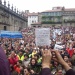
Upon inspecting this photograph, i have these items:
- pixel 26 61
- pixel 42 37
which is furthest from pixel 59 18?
pixel 42 37

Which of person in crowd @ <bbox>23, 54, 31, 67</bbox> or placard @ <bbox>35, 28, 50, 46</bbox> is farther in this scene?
person in crowd @ <bbox>23, 54, 31, 67</bbox>

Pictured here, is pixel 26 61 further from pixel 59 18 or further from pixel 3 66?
pixel 59 18

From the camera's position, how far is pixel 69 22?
365 ft

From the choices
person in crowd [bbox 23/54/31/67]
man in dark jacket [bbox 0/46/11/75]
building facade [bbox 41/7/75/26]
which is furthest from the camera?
building facade [bbox 41/7/75/26]

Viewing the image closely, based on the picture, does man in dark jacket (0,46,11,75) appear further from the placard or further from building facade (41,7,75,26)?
building facade (41,7,75,26)

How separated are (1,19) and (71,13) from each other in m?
60.5

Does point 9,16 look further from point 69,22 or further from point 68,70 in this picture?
point 68,70

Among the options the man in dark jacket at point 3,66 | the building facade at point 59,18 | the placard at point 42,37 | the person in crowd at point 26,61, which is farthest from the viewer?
the building facade at point 59,18

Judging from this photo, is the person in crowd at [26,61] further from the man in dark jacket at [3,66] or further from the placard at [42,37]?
the man in dark jacket at [3,66]

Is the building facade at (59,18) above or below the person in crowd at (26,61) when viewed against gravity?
above

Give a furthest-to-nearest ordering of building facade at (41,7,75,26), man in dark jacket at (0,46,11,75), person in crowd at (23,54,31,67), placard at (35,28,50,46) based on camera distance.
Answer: building facade at (41,7,75,26), person in crowd at (23,54,31,67), placard at (35,28,50,46), man in dark jacket at (0,46,11,75)

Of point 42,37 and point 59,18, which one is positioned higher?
point 59,18

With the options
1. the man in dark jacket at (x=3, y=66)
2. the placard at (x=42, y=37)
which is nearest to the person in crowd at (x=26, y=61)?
the placard at (x=42, y=37)

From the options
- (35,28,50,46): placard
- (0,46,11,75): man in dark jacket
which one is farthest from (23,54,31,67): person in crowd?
(0,46,11,75): man in dark jacket
